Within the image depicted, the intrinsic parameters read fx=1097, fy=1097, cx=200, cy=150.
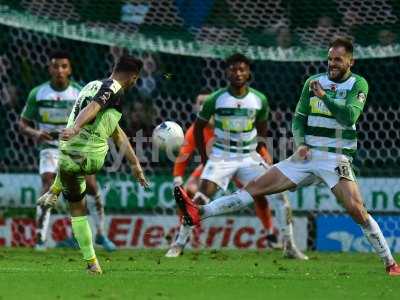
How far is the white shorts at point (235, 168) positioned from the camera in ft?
39.2

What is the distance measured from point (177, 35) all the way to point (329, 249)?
10.7 feet

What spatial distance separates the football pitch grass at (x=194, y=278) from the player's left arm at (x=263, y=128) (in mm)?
1302

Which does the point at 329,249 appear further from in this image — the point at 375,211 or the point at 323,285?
the point at 323,285

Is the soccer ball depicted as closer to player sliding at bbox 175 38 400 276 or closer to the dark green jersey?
player sliding at bbox 175 38 400 276

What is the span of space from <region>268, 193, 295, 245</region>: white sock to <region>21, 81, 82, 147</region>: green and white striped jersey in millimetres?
2642

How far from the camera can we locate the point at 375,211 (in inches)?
522

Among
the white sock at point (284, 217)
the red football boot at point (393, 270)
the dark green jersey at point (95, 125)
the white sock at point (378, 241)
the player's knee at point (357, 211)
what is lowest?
the white sock at point (284, 217)

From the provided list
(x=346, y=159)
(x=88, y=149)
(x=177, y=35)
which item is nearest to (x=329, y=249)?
(x=177, y=35)

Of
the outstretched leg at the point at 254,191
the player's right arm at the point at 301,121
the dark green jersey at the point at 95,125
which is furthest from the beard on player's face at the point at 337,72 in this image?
the dark green jersey at the point at 95,125

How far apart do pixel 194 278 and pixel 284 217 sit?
320cm

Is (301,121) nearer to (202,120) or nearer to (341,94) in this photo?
(341,94)

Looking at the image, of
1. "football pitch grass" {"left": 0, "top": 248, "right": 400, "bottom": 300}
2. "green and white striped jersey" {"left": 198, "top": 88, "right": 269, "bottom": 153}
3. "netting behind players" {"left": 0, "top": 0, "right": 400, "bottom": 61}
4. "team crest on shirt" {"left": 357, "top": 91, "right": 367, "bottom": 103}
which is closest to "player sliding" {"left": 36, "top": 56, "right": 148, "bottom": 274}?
"football pitch grass" {"left": 0, "top": 248, "right": 400, "bottom": 300}

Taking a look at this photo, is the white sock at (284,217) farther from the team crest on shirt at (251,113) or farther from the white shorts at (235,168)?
the team crest on shirt at (251,113)

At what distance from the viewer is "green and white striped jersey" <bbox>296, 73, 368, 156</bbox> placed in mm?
9453
